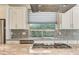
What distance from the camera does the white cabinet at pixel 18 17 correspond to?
5.51m

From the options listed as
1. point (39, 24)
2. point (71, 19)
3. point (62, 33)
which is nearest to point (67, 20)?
point (71, 19)

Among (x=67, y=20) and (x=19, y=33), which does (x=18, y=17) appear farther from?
(x=67, y=20)

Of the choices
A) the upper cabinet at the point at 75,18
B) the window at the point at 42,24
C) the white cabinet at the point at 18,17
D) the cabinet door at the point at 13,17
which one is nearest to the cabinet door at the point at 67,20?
the upper cabinet at the point at 75,18

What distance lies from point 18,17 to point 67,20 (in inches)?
62.6

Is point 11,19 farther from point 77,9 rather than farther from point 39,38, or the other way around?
point 77,9

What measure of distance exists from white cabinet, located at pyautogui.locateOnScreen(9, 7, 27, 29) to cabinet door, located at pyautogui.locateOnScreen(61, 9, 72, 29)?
1233 mm

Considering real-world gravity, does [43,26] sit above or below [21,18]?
below

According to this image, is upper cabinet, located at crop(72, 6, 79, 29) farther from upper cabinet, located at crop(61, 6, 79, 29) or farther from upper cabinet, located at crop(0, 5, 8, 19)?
upper cabinet, located at crop(0, 5, 8, 19)

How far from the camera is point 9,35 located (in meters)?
5.53

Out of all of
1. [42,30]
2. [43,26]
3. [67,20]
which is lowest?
[42,30]

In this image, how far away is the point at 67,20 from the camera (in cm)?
554

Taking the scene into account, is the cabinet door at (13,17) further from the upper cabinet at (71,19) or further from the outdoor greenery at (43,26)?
the upper cabinet at (71,19)

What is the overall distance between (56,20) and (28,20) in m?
0.92

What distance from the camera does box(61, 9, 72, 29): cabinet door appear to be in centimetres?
552
